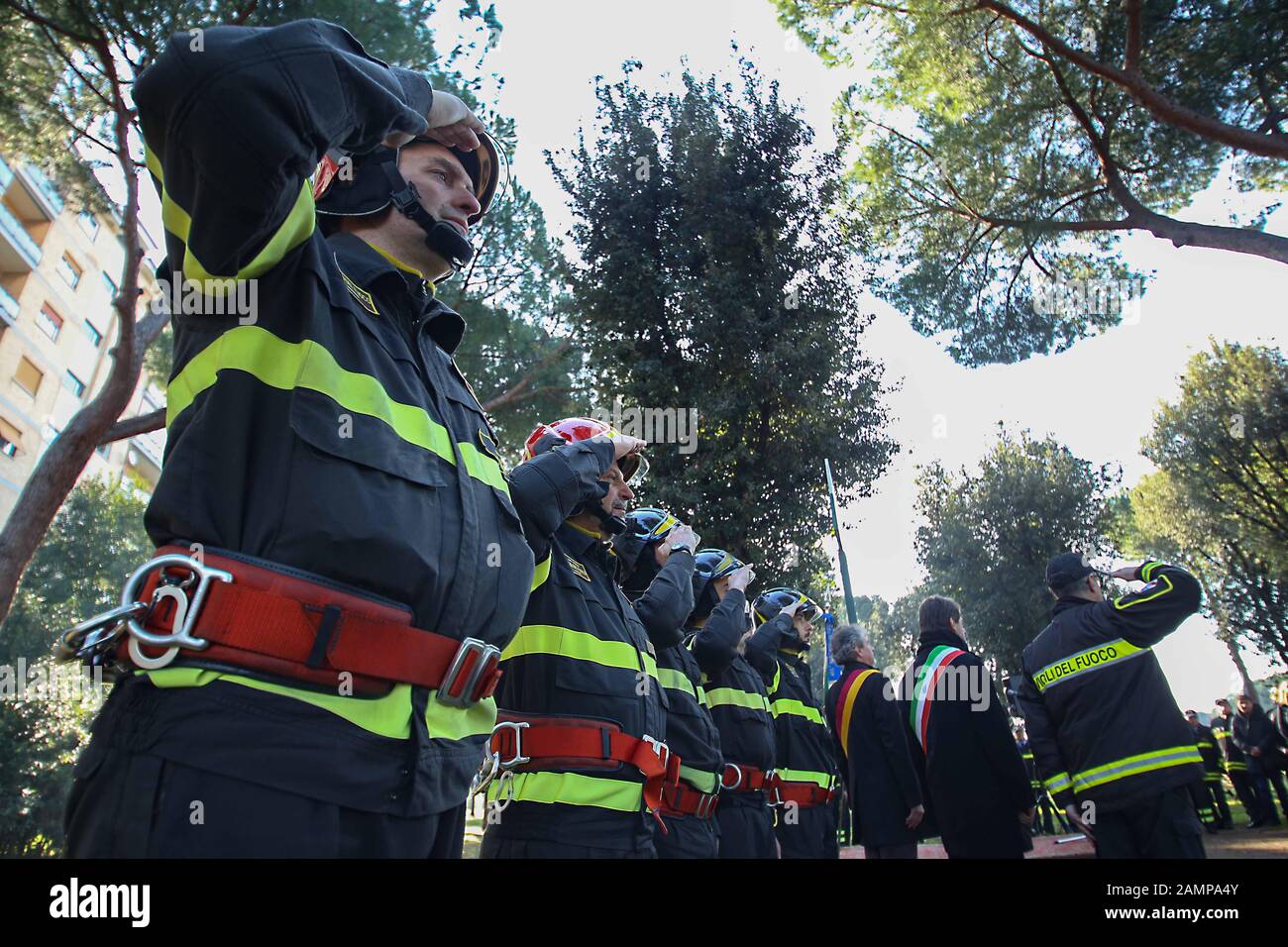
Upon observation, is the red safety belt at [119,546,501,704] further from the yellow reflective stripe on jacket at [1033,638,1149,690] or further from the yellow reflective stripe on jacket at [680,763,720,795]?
the yellow reflective stripe on jacket at [1033,638,1149,690]

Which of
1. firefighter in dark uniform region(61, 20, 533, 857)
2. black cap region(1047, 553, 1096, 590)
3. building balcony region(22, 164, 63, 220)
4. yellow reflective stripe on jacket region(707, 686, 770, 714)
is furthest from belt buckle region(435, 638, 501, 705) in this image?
building balcony region(22, 164, 63, 220)

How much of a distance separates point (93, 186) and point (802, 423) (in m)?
9.09

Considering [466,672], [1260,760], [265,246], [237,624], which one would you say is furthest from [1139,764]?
[1260,760]

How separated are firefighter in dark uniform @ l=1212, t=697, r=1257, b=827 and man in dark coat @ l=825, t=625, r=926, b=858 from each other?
1147 cm

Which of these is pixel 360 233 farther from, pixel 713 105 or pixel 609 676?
pixel 713 105

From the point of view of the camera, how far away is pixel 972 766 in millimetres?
5406

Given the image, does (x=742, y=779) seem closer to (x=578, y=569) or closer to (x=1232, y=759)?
(x=578, y=569)

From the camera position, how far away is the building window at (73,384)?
29188mm

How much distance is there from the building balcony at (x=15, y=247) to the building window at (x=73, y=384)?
415cm

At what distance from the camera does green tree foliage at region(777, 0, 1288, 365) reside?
9930 millimetres

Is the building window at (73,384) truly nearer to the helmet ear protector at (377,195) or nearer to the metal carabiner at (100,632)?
the helmet ear protector at (377,195)

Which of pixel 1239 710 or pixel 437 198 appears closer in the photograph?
pixel 437 198
